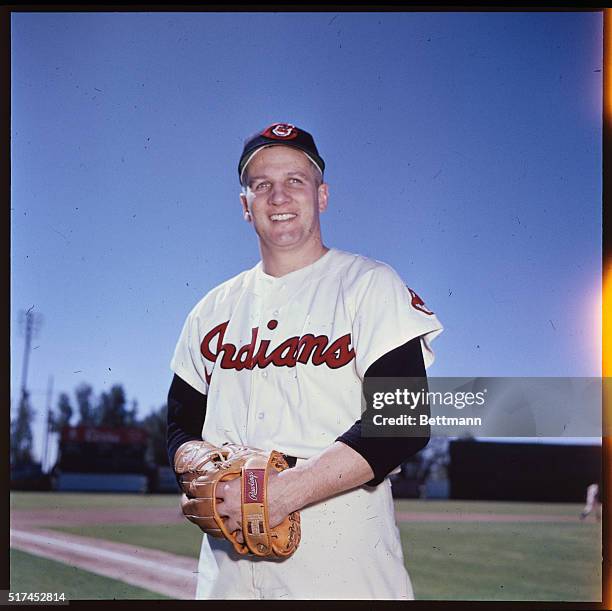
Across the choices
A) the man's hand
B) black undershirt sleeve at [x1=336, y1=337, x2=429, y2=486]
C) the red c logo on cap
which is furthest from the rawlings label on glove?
the red c logo on cap

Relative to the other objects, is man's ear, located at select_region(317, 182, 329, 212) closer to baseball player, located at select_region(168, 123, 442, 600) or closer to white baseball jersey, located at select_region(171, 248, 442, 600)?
baseball player, located at select_region(168, 123, 442, 600)

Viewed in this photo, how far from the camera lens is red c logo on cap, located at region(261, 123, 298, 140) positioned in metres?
2.02

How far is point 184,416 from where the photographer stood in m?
1.98

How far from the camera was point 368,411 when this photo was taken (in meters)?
1.87

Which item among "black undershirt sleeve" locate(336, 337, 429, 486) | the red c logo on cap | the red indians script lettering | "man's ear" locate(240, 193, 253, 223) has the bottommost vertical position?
"black undershirt sleeve" locate(336, 337, 429, 486)

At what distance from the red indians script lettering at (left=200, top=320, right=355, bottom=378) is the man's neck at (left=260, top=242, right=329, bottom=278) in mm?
135

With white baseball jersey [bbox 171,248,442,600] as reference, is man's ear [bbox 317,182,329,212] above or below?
above

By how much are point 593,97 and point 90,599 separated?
6.40 feet

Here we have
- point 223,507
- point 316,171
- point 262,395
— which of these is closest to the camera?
point 223,507

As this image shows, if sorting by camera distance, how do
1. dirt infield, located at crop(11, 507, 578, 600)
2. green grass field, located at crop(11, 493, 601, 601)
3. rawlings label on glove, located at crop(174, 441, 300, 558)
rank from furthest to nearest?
1. dirt infield, located at crop(11, 507, 578, 600)
2. green grass field, located at crop(11, 493, 601, 601)
3. rawlings label on glove, located at crop(174, 441, 300, 558)

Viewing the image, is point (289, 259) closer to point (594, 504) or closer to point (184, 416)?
point (184, 416)
